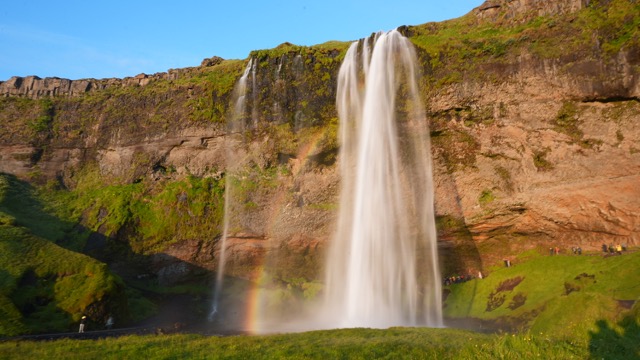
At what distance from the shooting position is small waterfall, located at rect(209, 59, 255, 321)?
127 feet

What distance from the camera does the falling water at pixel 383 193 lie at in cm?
3086

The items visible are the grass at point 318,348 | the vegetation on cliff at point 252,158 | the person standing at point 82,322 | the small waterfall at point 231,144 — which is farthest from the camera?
the small waterfall at point 231,144

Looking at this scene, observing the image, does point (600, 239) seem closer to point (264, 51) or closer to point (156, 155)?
point (264, 51)

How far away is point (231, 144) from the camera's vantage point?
4078 centimetres

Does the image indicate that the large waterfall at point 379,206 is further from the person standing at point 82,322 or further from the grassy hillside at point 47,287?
the person standing at point 82,322

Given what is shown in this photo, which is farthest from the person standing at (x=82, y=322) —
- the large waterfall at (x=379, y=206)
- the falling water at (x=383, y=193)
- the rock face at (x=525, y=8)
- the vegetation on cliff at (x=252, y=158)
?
the rock face at (x=525, y=8)

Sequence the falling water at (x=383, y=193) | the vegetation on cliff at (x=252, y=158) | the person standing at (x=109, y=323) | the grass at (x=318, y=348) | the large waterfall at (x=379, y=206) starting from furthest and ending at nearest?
1. the falling water at (x=383, y=193)
2. the large waterfall at (x=379, y=206)
3. the vegetation on cliff at (x=252, y=158)
4. the person standing at (x=109, y=323)
5. the grass at (x=318, y=348)

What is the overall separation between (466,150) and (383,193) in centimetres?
703

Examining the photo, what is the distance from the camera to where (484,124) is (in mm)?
32312

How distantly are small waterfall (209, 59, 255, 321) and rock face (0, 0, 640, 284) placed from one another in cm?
60

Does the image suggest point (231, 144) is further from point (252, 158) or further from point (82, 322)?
point (82, 322)

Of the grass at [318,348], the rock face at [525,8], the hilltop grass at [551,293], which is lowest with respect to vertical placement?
the grass at [318,348]

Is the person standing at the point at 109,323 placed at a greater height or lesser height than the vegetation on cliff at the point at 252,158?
lesser

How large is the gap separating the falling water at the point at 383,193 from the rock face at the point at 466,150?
51.4 inches
